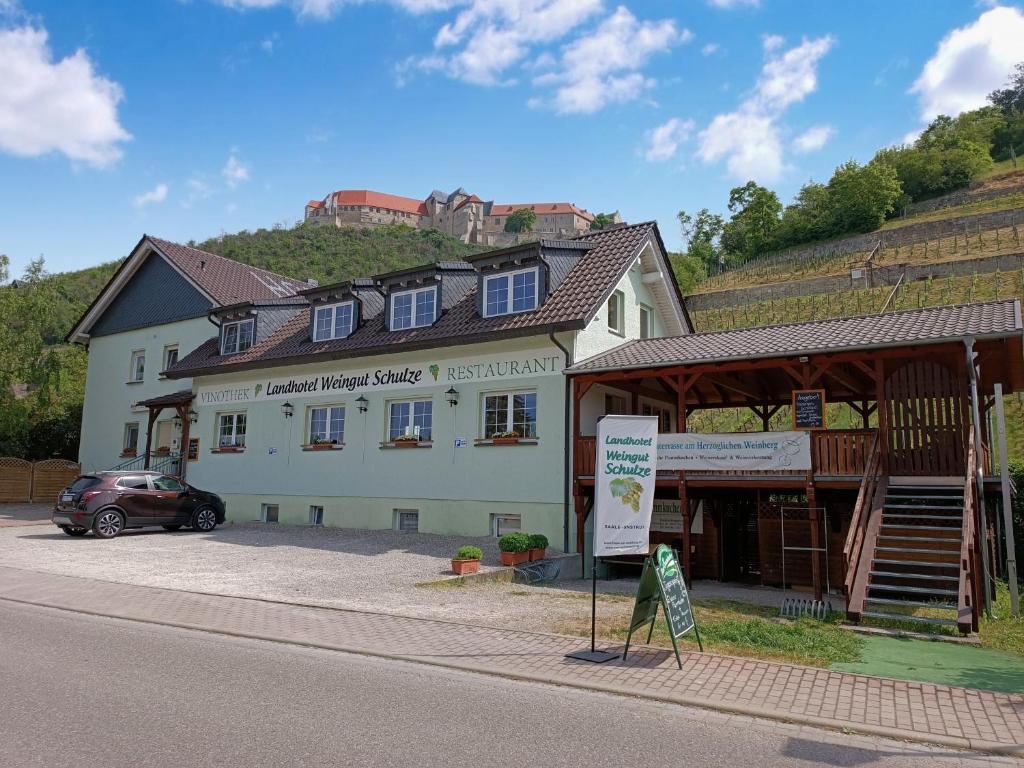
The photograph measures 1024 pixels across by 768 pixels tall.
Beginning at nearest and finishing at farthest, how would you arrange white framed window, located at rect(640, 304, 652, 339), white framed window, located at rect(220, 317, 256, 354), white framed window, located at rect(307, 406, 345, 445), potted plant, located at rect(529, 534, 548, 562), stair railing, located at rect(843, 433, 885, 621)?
stair railing, located at rect(843, 433, 885, 621), potted plant, located at rect(529, 534, 548, 562), white framed window, located at rect(307, 406, 345, 445), white framed window, located at rect(640, 304, 652, 339), white framed window, located at rect(220, 317, 256, 354)

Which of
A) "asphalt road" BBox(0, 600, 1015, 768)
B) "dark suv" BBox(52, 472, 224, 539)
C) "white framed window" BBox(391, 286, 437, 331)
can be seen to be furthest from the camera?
"white framed window" BBox(391, 286, 437, 331)

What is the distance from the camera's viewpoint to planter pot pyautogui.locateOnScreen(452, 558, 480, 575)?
12.9 metres

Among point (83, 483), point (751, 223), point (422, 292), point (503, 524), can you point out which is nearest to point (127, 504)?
point (83, 483)

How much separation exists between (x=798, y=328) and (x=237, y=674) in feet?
43.6

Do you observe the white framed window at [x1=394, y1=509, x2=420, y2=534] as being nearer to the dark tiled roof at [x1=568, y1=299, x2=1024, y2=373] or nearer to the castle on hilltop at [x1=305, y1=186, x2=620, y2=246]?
the dark tiled roof at [x1=568, y1=299, x2=1024, y2=373]

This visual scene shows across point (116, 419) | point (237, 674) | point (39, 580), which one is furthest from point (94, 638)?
point (116, 419)

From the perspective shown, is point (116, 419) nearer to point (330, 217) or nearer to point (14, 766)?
point (14, 766)

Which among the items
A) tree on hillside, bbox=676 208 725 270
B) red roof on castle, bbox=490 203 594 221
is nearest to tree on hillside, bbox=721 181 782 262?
tree on hillside, bbox=676 208 725 270

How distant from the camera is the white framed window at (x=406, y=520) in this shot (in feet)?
62.3

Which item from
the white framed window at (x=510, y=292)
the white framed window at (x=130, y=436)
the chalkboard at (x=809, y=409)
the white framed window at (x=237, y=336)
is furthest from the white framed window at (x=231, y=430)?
the chalkboard at (x=809, y=409)

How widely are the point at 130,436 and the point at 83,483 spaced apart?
1079cm

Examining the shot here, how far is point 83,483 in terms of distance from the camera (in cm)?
1827

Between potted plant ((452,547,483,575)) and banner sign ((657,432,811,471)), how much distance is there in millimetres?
4376

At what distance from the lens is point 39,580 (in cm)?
1232
